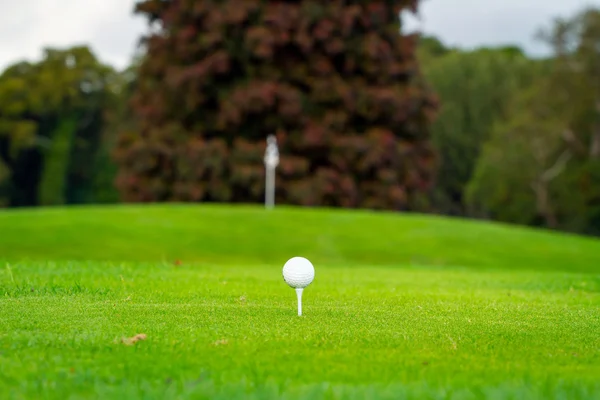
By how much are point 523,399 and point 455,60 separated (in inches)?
2262

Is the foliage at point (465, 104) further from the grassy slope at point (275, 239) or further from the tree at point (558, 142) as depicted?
the grassy slope at point (275, 239)

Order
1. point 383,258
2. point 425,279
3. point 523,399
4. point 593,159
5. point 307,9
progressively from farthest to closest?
point 593,159 < point 307,9 < point 383,258 < point 425,279 < point 523,399

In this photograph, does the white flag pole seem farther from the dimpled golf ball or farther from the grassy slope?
the dimpled golf ball

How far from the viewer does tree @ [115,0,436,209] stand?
3538 centimetres

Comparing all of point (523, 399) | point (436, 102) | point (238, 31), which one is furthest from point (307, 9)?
point (523, 399)

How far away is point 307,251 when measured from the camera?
23.5m

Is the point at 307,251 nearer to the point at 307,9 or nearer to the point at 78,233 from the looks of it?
→ the point at 78,233

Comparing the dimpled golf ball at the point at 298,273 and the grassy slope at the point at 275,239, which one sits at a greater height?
the dimpled golf ball at the point at 298,273

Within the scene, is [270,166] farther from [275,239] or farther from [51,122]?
[51,122]

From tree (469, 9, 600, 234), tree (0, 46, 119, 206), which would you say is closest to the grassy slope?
tree (469, 9, 600, 234)

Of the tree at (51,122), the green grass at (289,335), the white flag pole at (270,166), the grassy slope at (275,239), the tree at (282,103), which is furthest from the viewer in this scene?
the tree at (51,122)

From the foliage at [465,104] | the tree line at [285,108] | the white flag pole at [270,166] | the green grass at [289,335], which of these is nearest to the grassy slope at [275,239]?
the white flag pole at [270,166]

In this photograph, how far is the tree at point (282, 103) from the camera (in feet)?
116

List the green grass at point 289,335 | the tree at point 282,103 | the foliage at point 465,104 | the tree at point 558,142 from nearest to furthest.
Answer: the green grass at point 289,335
the tree at point 282,103
the tree at point 558,142
the foliage at point 465,104
